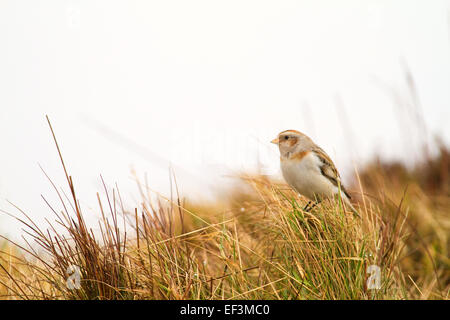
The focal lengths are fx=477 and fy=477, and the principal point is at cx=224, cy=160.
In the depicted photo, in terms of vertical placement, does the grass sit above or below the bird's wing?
below

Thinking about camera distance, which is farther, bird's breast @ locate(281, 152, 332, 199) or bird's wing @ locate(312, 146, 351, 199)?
bird's wing @ locate(312, 146, 351, 199)

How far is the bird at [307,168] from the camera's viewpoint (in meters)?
3.54

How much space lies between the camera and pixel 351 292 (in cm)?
285

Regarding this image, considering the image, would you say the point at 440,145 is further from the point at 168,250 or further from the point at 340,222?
the point at 168,250

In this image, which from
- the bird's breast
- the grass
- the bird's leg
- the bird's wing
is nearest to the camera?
the grass

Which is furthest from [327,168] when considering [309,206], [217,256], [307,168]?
[217,256]

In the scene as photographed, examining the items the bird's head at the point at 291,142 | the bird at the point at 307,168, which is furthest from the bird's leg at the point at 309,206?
the bird's head at the point at 291,142

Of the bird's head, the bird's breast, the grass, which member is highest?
the bird's head

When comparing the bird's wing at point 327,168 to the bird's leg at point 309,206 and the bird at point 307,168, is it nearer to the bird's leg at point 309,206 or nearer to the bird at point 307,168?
the bird at point 307,168

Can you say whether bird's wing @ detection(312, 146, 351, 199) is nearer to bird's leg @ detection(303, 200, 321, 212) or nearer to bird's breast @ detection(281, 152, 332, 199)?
bird's breast @ detection(281, 152, 332, 199)

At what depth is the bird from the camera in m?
3.54

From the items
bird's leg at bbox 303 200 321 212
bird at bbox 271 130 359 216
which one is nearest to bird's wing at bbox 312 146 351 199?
bird at bbox 271 130 359 216

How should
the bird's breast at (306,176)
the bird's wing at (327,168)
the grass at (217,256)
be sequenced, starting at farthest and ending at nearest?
1. the bird's wing at (327,168)
2. the bird's breast at (306,176)
3. the grass at (217,256)

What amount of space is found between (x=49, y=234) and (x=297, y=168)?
1786mm
